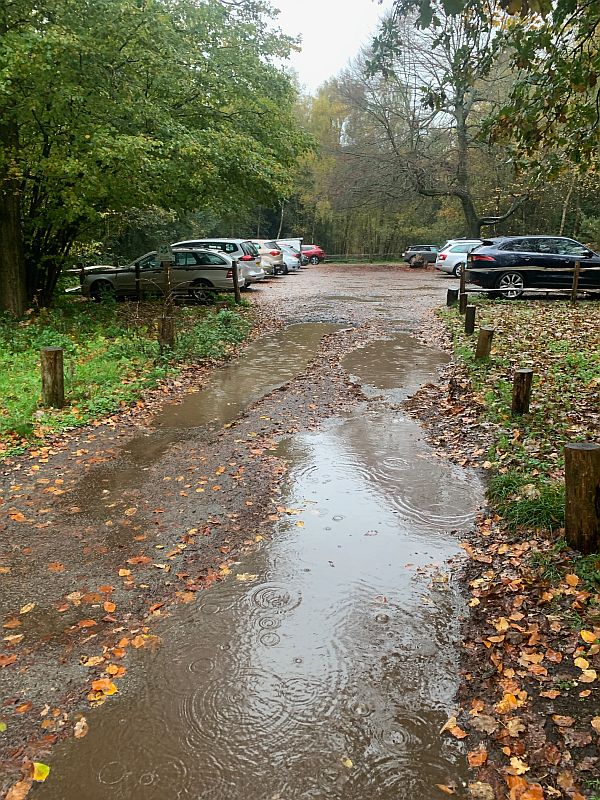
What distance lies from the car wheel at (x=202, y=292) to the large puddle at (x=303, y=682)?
45.0ft

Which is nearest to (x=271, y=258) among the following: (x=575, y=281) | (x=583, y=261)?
(x=583, y=261)

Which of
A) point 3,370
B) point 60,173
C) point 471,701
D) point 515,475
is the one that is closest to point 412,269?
point 60,173

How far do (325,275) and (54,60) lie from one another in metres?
23.9

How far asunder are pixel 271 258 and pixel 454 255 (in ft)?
28.2

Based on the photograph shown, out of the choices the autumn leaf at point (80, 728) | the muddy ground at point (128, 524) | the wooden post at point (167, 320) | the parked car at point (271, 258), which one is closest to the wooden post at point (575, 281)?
the muddy ground at point (128, 524)

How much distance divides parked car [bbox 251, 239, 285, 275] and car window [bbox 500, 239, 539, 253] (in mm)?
14068

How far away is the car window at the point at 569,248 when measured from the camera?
669 inches

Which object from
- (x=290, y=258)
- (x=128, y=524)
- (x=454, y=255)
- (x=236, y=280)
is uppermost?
(x=290, y=258)

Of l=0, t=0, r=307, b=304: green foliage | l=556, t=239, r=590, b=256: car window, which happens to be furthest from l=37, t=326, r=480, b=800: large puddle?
l=556, t=239, r=590, b=256: car window

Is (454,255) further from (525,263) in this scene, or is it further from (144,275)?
(144,275)

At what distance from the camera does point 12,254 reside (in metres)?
13.3

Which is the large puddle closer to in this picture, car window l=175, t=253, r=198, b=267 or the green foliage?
the green foliage

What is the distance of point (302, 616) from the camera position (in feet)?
13.0

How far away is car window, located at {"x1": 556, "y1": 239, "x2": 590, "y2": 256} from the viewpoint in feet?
55.7
